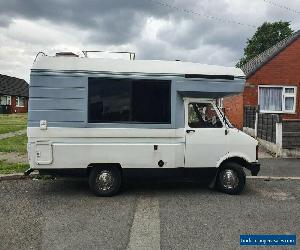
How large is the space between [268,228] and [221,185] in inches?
87.6

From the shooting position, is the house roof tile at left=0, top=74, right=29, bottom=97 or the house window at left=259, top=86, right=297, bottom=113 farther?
the house roof tile at left=0, top=74, right=29, bottom=97

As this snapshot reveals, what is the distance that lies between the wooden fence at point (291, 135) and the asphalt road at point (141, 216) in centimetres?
416

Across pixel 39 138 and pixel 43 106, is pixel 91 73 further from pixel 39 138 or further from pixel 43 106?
pixel 39 138

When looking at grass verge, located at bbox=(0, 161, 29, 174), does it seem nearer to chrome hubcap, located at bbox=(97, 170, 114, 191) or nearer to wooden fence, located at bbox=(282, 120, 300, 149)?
chrome hubcap, located at bbox=(97, 170, 114, 191)

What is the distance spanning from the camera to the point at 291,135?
510 inches

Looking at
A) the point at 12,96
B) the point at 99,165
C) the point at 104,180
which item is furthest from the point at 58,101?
the point at 12,96

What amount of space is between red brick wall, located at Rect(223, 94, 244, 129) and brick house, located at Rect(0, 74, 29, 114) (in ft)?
119

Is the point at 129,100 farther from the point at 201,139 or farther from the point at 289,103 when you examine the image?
the point at 289,103

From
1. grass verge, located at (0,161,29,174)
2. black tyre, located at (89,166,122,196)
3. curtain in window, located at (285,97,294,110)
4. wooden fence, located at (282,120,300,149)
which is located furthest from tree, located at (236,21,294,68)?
black tyre, located at (89,166,122,196)

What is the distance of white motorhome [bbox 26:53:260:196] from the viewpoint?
24.7 feet

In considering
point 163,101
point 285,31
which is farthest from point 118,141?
point 285,31

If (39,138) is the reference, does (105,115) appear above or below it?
above

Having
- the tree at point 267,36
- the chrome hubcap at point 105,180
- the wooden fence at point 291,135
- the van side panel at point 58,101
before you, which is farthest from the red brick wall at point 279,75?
the tree at point 267,36

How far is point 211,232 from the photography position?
19.0ft
